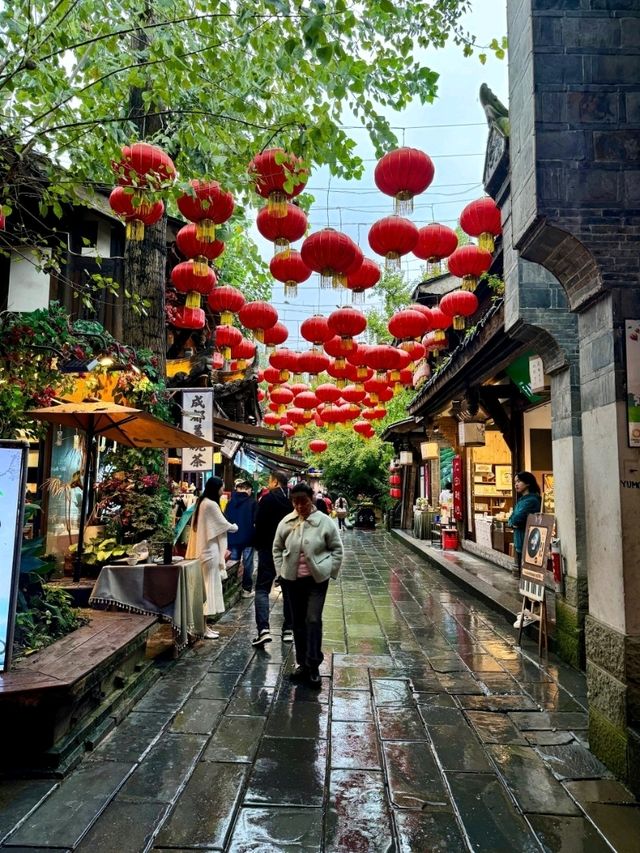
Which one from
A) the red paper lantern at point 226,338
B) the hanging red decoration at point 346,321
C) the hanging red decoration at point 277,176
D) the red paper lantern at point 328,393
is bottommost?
the red paper lantern at point 328,393

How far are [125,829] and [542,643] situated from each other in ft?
16.4

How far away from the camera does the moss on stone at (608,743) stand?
3.52 meters

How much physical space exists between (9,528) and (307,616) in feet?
9.28

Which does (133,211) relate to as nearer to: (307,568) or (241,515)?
(307,568)

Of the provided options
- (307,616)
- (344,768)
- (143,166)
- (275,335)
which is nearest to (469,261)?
(275,335)

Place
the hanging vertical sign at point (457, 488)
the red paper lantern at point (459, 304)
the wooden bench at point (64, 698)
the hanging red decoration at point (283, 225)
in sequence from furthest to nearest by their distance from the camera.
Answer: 1. the hanging vertical sign at point (457, 488)
2. the red paper lantern at point (459, 304)
3. the hanging red decoration at point (283, 225)
4. the wooden bench at point (64, 698)

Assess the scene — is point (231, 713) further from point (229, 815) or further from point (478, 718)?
point (478, 718)

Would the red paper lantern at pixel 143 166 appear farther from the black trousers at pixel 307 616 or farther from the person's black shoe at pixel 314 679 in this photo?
the person's black shoe at pixel 314 679

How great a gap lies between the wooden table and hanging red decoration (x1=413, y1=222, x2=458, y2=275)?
5.29 meters

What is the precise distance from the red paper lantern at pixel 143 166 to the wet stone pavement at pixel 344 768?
16.8 ft

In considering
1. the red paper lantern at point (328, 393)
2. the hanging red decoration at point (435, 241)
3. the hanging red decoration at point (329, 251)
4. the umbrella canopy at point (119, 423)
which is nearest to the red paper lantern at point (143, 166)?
the hanging red decoration at point (329, 251)

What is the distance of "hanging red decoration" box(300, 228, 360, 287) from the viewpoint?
6.85 m

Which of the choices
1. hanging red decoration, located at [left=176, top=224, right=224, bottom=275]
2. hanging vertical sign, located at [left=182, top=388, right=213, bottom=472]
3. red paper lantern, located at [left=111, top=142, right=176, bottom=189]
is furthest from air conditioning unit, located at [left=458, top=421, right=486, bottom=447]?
red paper lantern, located at [left=111, top=142, right=176, bottom=189]

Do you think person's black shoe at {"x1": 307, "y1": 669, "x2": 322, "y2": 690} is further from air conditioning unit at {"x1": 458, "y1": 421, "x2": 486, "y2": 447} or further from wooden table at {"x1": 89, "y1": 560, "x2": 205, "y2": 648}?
air conditioning unit at {"x1": 458, "y1": 421, "x2": 486, "y2": 447}
